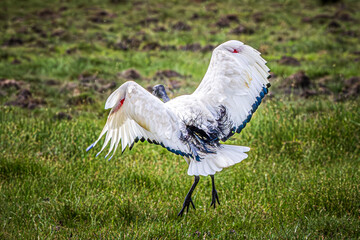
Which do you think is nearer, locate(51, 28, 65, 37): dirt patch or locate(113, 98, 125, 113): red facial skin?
locate(113, 98, 125, 113): red facial skin

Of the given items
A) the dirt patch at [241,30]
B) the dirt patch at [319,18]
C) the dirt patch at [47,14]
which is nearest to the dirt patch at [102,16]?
the dirt patch at [47,14]

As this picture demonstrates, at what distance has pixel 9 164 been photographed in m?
5.54

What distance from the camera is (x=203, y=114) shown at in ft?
14.4

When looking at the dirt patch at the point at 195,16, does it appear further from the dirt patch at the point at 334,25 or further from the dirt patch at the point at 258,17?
the dirt patch at the point at 334,25

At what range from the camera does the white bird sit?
414 centimetres

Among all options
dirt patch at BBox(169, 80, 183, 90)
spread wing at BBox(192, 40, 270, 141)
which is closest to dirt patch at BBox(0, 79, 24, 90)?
dirt patch at BBox(169, 80, 183, 90)

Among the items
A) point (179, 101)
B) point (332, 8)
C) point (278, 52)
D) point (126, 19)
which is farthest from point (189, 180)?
point (332, 8)

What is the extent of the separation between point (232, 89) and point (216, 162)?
33.9 inches

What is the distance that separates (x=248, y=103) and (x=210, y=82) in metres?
0.47

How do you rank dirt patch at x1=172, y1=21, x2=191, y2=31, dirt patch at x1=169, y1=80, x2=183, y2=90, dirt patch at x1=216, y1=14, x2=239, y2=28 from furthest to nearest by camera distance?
dirt patch at x1=216, y1=14, x2=239, y2=28, dirt patch at x1=172, y1=21, x2=191, y2=31, dirt patch at x1=169, y1=80, x2=183, y2=90

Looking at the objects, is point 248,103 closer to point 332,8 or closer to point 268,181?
point 268,181

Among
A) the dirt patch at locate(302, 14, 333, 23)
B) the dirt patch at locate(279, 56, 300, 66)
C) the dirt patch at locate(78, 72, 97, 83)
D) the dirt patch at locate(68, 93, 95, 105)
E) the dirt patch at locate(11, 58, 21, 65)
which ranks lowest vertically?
the dirt patch at locate(68, 93, 95, 105)

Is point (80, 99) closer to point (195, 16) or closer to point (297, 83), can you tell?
point (297, 83)

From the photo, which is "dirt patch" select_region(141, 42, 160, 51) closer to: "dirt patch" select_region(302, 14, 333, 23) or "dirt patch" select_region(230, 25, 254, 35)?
"dirt patch" select_region(230, 25, 254, 35)
